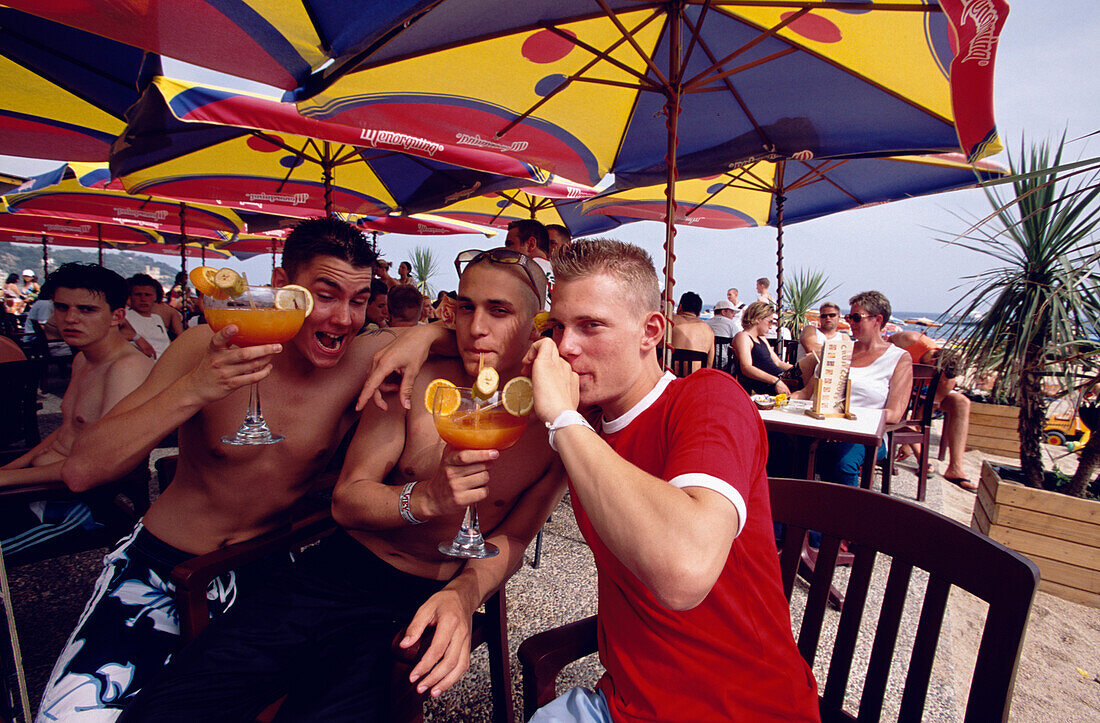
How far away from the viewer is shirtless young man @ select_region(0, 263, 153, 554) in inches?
90.0

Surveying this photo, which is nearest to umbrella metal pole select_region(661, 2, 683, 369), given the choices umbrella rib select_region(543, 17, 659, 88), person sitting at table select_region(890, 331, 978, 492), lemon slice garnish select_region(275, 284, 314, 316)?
umbrella rib select_region(543, 17, 659, 88)

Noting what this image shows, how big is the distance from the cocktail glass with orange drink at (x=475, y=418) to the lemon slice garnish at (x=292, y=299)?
710 mm

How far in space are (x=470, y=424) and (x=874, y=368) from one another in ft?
14.4

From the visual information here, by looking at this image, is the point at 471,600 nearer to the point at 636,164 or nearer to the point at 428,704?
the point at 428,704

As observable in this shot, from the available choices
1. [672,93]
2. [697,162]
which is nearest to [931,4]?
[672,93]

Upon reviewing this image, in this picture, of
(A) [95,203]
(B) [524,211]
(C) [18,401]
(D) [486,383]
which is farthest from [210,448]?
(A) [95,203]

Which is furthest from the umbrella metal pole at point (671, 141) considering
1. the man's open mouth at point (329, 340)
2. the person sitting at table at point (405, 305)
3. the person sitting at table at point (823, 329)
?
the person sitting at table at point (823, 329)

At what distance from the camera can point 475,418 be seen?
1.47 meters

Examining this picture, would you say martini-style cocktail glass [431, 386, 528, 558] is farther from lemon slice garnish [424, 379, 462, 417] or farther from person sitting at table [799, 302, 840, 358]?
person sitting at table [799, 302, 840, 358]

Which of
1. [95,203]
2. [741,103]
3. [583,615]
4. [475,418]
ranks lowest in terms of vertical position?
[583,615]

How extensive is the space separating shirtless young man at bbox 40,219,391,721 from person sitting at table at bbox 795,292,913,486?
3.90 m

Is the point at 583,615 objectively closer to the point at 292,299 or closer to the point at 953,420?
the point at 292,299

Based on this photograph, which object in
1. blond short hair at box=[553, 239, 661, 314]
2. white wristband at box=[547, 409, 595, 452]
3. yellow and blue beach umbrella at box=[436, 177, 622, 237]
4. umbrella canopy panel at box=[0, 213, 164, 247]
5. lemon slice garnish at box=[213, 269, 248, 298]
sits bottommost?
white wristband at box=[547, 409, 595, 452]

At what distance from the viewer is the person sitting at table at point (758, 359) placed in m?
5.71
